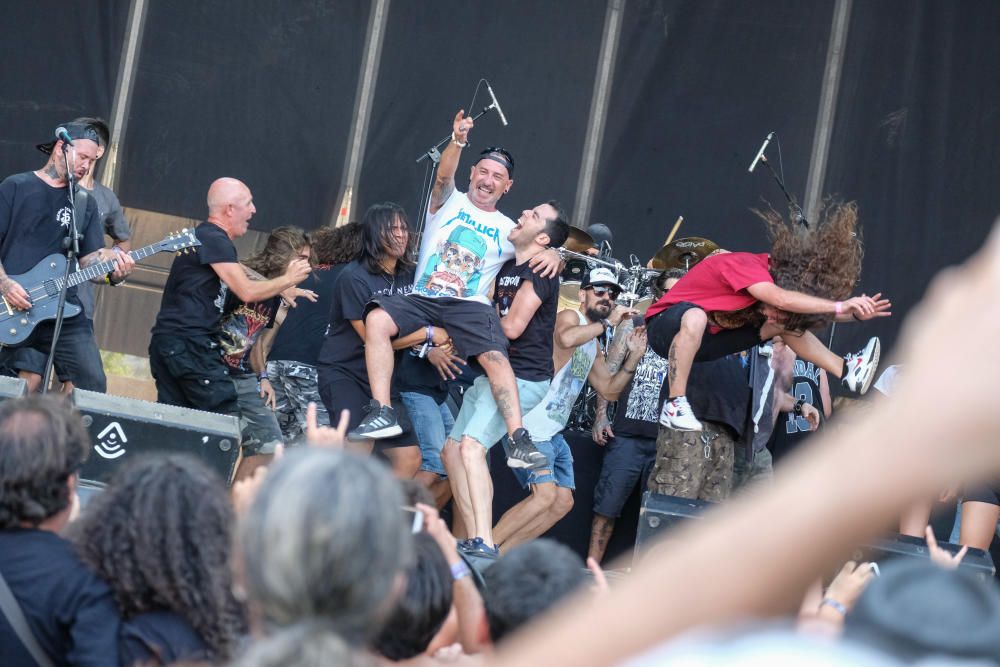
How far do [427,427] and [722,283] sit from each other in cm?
161

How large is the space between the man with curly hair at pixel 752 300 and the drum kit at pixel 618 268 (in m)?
1.26

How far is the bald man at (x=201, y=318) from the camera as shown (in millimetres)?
5848

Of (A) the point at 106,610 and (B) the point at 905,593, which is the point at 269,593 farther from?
(A) the point at 106,610

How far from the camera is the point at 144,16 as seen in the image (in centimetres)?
813

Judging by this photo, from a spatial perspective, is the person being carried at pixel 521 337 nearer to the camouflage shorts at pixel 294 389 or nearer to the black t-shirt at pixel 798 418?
the camouflage shorts at pixel 294 389

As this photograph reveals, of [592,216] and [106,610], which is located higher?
[592,216]

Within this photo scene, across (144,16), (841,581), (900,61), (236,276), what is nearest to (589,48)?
(900,61)

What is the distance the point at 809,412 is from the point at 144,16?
16.4 feet

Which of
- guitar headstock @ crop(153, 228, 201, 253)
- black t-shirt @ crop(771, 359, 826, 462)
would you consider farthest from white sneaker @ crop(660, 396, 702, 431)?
guitar headstock @ crop(153, 228, 201, 253)

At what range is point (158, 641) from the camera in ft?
7.04

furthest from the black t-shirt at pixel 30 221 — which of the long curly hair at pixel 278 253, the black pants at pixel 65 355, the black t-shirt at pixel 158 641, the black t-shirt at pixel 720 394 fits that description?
the black t-shirt at pixel 158 641

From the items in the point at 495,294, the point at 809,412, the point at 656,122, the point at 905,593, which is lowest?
the point at 809,412

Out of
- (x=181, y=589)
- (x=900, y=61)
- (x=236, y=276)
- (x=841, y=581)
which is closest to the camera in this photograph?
(x=181, y=589)

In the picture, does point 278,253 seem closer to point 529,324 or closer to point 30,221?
point 30,221
